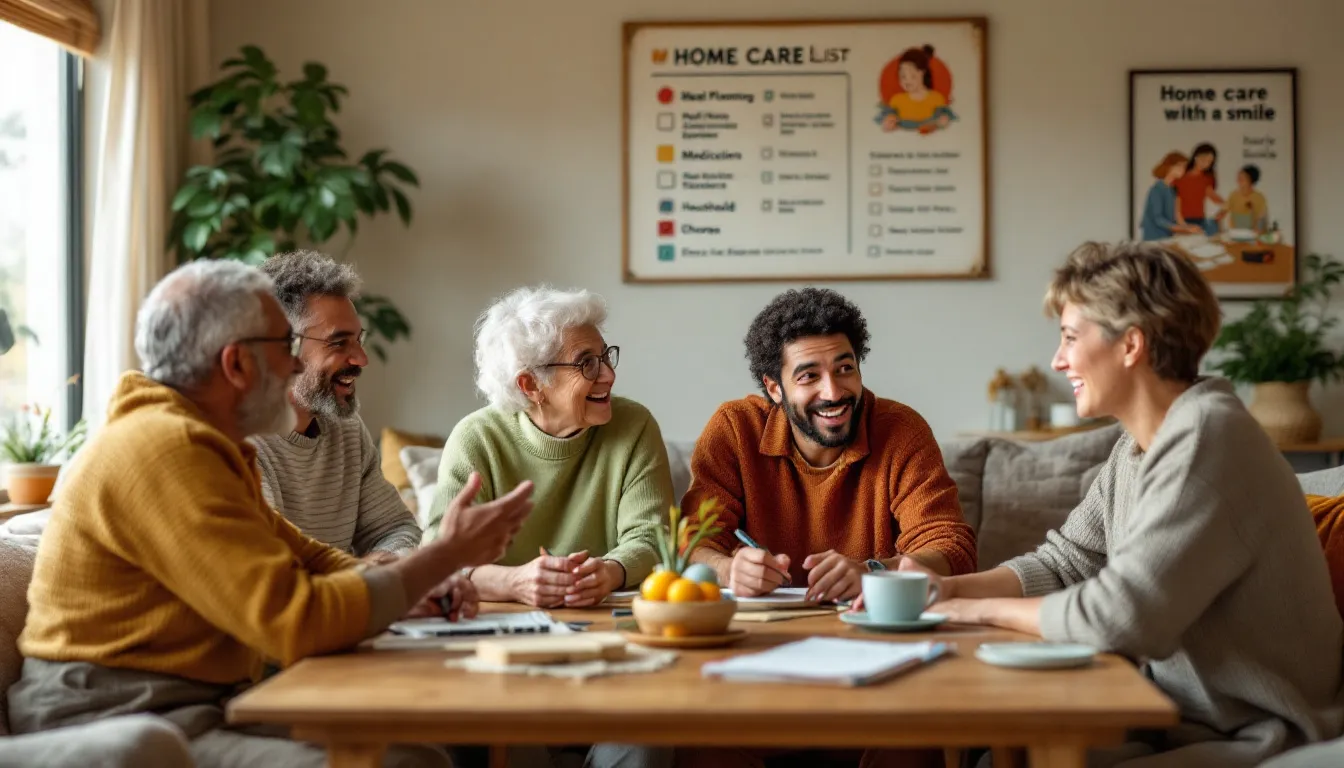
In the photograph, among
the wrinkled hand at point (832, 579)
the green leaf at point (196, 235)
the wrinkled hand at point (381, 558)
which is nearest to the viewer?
the wrinkled hand at point (832, 579)

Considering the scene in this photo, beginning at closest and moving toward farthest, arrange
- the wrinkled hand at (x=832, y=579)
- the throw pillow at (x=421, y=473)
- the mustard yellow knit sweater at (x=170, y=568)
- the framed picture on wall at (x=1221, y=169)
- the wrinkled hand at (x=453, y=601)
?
the mustard yellow knit sweater at (x=170, y=568)
the wrinkled hand at (x=453, y=601)
the wrinkled hand at (x=832, y=579)
the throw pillow at (x=421, y=473)
the framed picture on wall at (x=1221, y=169)

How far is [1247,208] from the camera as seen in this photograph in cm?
496

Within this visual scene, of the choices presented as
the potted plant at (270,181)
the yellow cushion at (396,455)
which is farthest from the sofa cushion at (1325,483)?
the potted plant at (270,181)

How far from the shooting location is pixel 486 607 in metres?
2.34

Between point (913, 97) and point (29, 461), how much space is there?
3154 millimetres

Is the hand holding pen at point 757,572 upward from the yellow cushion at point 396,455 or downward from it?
downward

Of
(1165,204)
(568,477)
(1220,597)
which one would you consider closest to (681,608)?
(1220,597)

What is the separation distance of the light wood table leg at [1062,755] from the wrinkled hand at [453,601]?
3.08 ft

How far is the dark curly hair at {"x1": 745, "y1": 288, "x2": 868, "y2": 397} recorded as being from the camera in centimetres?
284

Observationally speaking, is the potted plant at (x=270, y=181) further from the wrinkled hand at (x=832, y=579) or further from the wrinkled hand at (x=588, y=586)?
the wrinkled hand at (x=832, y=579)

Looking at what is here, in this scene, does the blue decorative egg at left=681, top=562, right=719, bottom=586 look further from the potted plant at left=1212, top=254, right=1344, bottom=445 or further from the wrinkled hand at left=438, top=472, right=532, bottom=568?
the potted plant at left=1212, top=254, right=1344, bottom=445

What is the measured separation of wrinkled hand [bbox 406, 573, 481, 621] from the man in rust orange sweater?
0.68 meters

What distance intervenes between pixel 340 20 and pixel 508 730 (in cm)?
404

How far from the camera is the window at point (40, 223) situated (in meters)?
4.05
